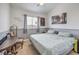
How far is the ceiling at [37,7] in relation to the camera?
1.49 metres

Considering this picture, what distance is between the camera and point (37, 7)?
1.52 meters

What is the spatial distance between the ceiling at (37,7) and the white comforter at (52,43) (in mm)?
393

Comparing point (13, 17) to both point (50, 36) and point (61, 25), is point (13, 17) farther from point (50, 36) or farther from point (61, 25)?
point (61, 25)

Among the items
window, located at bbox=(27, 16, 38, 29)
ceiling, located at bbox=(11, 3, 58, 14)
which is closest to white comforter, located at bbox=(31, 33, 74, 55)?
window, located at bbox=(27, 16, 38, 29)

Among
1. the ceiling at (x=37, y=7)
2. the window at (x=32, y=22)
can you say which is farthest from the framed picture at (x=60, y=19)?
the window at (x=32, y=22)

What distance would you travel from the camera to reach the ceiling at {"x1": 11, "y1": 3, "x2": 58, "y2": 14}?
1.49m

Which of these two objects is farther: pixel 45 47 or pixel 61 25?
pixel 61 25

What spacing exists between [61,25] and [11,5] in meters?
0.85

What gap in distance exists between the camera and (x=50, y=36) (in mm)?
1529

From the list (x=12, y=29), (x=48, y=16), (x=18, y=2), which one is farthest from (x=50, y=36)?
(x=18, y=2)

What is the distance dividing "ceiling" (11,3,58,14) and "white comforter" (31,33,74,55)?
393 millimetres

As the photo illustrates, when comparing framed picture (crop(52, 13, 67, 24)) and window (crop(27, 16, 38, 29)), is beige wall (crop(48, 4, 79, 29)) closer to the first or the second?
framed picture (crop(52, 13, 67, 24))

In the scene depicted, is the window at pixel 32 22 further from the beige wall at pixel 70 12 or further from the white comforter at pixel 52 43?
the beige wall at pixel 70 12

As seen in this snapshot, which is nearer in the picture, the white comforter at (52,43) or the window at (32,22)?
the white comforter at (52,43)
